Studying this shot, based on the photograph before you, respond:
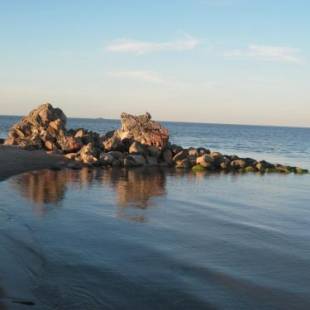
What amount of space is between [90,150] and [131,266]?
31.8 metres

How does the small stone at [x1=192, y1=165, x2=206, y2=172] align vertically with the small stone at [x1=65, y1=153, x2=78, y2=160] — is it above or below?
below

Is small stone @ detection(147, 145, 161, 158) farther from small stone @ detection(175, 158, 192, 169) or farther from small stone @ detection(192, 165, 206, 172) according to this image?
small stone @ detection(192, 165, 206, 172)

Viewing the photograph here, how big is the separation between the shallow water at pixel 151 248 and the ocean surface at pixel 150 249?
30 millimetres

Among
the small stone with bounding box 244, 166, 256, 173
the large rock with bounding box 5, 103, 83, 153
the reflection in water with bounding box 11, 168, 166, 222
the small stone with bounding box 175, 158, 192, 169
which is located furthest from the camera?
the large rock with bounding box 5, 103, 83, 153

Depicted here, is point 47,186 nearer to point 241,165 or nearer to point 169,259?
point 169,259

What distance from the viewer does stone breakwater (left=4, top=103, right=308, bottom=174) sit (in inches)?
1797

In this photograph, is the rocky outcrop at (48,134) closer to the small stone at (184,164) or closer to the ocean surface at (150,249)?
the small stone at (184,164)

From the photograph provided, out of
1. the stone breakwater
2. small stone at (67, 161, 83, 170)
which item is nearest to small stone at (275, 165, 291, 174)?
the stone breakwater

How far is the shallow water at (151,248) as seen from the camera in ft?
39.7

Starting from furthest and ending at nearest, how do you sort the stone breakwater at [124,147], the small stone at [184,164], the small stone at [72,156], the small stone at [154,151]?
the small stone at [154,151]
the small stone at [184,164]
the stone breakwater at [124,147]
the small stone at [72,156]

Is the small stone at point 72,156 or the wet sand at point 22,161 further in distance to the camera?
the small stone at point 72,156

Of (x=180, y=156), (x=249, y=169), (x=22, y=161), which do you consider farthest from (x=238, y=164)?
(x=22, y=161)

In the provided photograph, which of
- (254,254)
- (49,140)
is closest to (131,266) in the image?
(254,254)

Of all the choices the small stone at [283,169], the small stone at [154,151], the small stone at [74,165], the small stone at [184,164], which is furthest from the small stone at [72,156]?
the small stone at [283,169]
